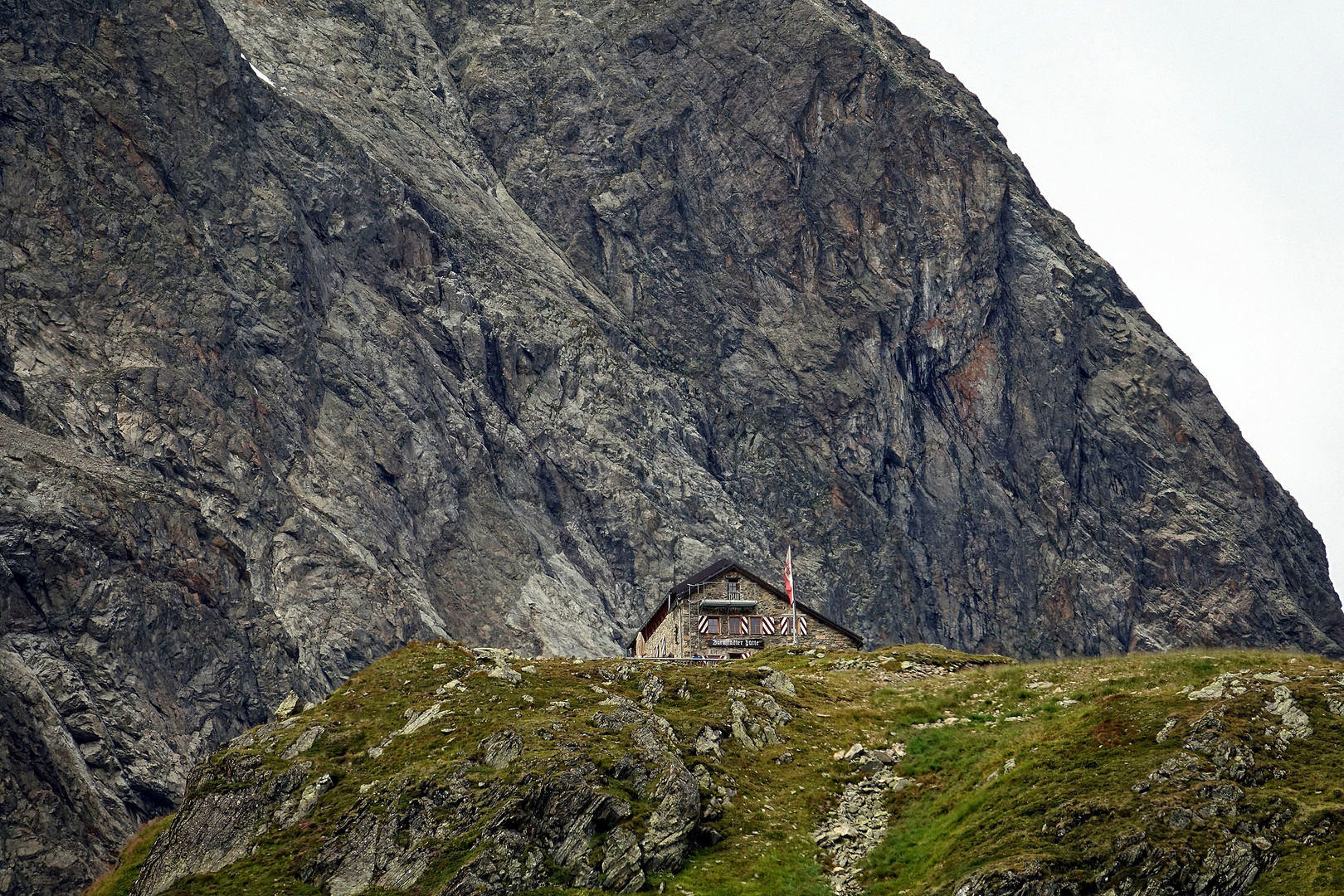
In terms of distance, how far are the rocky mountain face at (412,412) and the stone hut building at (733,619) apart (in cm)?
4038

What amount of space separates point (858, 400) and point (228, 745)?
146 m

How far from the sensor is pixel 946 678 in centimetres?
5828

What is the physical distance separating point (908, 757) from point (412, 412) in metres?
108

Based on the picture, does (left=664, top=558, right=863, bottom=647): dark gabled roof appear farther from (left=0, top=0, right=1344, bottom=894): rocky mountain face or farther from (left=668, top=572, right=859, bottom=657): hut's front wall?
(left=0, top=0, right=1344, bottom=894): rocky mountain face

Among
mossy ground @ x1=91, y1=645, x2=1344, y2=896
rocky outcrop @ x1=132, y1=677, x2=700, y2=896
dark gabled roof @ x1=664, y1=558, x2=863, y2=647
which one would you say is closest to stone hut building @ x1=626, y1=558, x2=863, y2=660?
dark gabled roof @ x1=664, y1=558, x2=863, y2=647

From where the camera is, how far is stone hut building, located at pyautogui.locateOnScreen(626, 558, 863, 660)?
270ft

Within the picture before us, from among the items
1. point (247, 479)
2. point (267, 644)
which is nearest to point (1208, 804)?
point (267, 644)

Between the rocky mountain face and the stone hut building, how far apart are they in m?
40.4

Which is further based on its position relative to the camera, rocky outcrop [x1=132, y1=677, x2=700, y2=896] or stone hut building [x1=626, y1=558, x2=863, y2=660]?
stone hut building [x1=626, y1=558, x2=863, y2=660]

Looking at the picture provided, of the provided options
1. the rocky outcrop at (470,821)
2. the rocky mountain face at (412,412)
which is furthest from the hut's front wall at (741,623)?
the rocky mountain face at (412,412)

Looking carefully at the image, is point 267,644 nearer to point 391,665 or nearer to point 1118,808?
point 391,665

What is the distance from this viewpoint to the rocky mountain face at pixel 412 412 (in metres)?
108

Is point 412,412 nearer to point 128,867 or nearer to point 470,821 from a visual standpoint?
point 128,867

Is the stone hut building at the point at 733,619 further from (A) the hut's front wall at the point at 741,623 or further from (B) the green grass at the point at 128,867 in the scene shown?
(B) the green grass at the point at 128,867
